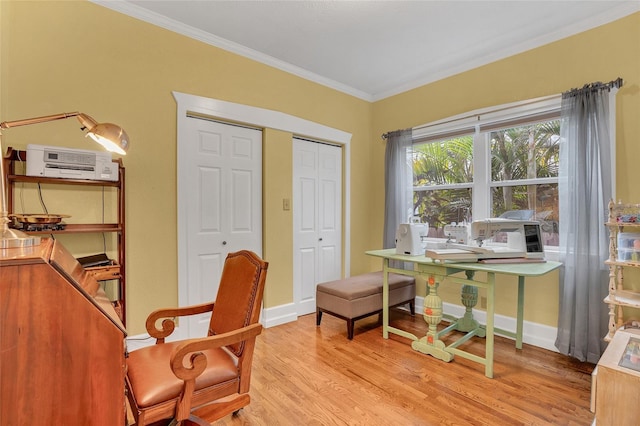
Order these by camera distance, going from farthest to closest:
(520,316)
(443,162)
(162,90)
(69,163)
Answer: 1. (443,162)
2. (520,316)
3. (162,90)
4. (69,163)

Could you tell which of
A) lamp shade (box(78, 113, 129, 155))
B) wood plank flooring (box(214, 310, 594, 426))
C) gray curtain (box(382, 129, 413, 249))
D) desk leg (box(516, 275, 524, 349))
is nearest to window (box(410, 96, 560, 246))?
gray curtain (box(382, 129, 413, 249))

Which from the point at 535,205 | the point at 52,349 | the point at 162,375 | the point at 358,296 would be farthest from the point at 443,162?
the point at 52,349

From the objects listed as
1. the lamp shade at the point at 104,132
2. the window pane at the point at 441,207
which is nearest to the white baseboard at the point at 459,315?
the window pane at the point at 441,207

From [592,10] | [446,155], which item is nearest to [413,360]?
[446,155]

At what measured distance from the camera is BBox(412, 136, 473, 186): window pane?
335 centimetres

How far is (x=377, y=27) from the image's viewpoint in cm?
263

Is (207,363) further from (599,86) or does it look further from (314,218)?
(599,86)

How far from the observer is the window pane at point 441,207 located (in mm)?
3379

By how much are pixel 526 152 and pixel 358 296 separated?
214 centimetres

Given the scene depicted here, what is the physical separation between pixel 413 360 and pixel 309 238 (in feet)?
5.67

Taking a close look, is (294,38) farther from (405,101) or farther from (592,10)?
(592,10)

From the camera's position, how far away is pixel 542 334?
273cm

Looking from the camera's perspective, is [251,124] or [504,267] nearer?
[504,267]

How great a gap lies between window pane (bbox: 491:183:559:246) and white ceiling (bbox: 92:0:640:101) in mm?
1310
